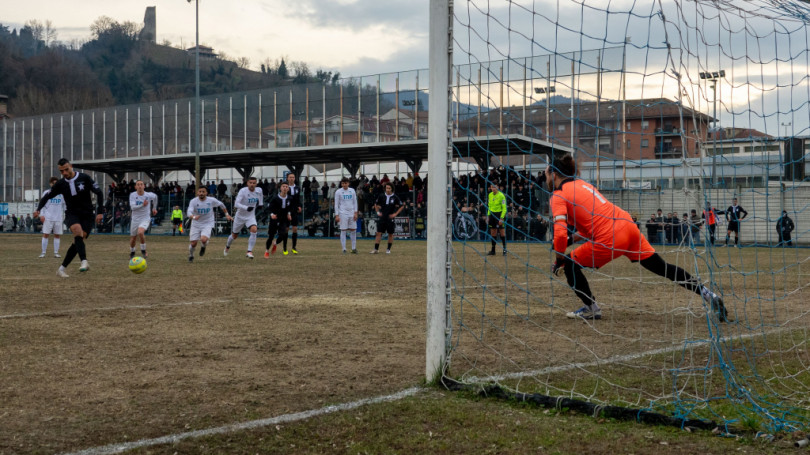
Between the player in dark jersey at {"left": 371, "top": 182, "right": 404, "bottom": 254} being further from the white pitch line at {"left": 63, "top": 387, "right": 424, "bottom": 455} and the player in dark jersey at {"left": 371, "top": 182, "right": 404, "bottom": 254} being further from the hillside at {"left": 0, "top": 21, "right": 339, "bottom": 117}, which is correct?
the hillside at {"left": 0, "top": 21, "right": 339, "bottom": 117}

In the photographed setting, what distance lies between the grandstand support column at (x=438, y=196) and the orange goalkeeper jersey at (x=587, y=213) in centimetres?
224

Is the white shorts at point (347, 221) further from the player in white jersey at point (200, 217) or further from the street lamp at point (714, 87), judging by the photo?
the street lamp at point (714, 87)

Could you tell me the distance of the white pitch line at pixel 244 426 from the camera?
362 cm

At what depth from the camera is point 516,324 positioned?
24.5 feet

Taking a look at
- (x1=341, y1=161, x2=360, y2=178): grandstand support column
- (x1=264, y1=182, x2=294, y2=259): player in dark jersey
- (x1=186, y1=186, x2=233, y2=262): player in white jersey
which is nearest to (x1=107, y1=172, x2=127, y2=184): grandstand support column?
(x1=341, y1=161, x2=360, y2=178): grandstand support column

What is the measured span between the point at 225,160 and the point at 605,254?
39420mm

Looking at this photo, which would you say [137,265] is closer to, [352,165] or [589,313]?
[589,313]

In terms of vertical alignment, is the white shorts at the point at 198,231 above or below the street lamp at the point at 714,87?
below

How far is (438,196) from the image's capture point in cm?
496

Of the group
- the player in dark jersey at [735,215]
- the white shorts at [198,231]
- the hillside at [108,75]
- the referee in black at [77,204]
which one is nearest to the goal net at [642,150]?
the player in dark jersey at [735,215]

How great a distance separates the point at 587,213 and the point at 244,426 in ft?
14.0

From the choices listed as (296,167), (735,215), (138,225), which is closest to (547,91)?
(735,215)

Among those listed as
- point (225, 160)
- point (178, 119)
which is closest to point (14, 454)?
point (225, 160)

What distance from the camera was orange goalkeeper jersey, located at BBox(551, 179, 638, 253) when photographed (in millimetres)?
7020
